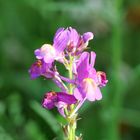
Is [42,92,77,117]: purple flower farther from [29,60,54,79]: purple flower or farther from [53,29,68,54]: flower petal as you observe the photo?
[53,29,68,54]: flower petal

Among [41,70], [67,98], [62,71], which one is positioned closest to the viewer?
[67,98]

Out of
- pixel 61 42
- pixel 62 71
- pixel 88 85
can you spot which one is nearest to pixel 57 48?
pixel 61 42

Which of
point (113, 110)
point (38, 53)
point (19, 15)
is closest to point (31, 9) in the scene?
point (19, 15)

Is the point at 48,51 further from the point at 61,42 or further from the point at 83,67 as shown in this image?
the point at 83,67

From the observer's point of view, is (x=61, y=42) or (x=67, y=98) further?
(x=61, y=42)

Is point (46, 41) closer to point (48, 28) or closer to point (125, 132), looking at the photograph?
point (48, 28)

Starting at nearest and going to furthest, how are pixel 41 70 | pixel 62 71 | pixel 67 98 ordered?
pixel 67 98 → pixel 41 70 → pixel 62 71

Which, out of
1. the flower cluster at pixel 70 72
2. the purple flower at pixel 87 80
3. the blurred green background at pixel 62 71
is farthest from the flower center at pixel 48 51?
the blurred green background at pixel 62 71

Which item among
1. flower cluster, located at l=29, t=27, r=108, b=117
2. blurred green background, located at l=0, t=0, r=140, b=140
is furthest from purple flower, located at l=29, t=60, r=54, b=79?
blurred green background, located at l=0, t=0, r=140, b=140
